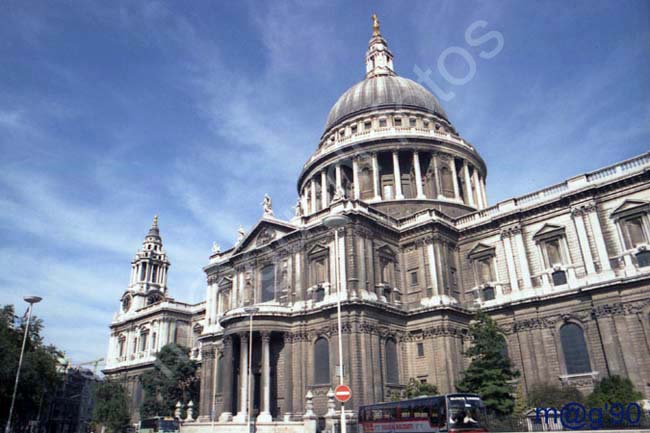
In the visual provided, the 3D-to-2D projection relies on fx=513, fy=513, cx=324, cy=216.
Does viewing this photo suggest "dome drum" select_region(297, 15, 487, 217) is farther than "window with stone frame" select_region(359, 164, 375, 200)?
No

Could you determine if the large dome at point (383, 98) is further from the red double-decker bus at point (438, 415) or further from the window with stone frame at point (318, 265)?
the red double-decker bus at point (438, 415)

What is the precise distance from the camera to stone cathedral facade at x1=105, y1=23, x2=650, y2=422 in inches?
1353

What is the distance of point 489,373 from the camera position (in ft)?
103

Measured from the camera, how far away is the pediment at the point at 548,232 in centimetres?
3800

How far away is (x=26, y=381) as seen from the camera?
38.2m

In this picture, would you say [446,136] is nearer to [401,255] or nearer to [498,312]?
[401,255]

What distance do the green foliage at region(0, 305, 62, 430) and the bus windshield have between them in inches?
1219

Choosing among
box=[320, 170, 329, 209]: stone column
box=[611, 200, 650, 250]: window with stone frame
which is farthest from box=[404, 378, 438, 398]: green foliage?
box=[320, 170, 329, 209]: stone column

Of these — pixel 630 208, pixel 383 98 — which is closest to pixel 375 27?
pixel 383 98

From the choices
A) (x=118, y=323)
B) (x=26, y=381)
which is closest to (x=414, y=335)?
(x=26, y=381)

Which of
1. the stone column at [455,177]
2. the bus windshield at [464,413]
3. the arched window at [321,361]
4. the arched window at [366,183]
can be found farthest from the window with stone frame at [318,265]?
the stone column at [455,177]

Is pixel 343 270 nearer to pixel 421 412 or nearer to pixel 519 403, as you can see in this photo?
pixel 421 412

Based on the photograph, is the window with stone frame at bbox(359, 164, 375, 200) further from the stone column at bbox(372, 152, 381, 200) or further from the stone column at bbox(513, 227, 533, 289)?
the stone column at bbox(513, 227, 533, 289)

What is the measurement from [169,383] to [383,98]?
38013mm
